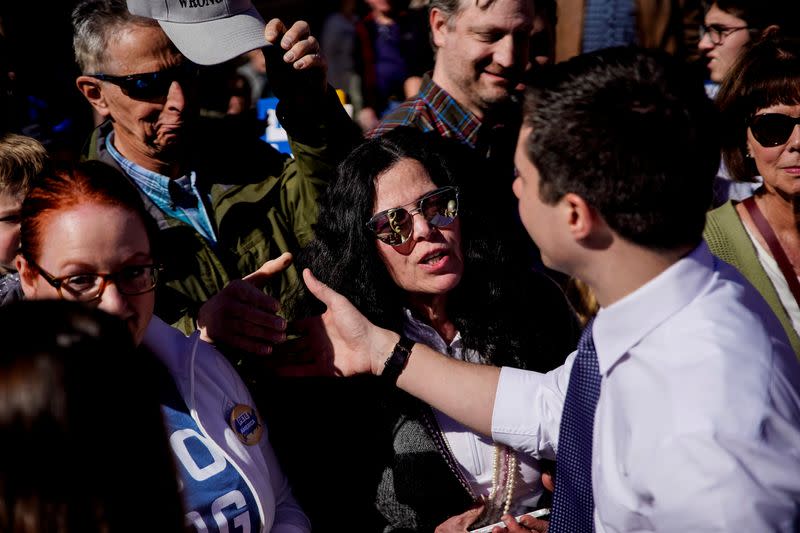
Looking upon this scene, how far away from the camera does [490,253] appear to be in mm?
2768

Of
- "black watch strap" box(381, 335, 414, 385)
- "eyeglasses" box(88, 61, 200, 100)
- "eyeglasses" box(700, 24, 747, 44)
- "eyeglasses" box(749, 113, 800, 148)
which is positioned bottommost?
"black watch strap" box(381, 335, 414, 385)

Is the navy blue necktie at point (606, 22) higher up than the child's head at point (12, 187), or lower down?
lower down

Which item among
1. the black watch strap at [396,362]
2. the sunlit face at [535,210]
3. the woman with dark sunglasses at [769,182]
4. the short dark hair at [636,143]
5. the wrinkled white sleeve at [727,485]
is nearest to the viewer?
the wrinkled white sleeve at [727,485]

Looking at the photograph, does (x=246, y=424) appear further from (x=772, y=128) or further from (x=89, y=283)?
(x=772, y=128)

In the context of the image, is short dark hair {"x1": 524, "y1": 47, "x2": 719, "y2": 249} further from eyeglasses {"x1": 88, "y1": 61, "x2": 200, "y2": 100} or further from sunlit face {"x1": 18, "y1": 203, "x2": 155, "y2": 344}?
eyeglasses {"x1": 88, "y1": 61, "x2": 200, "y2": 100}

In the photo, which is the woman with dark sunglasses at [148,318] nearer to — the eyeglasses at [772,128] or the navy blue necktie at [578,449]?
the navy blue necktie at [578,449]

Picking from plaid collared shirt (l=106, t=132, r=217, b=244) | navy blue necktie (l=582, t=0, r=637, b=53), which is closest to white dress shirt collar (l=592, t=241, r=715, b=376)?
plaid collared shirt (l=106, t=132, r=217, b=244)

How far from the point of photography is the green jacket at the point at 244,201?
274 cm

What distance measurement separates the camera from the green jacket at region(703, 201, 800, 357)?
266cm

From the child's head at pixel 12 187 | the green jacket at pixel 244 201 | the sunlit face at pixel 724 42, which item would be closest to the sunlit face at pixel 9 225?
the child's head at pixel 12 187

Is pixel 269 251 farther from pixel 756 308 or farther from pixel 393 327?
pixel 756 308

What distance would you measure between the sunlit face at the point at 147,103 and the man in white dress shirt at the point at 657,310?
1594 mm

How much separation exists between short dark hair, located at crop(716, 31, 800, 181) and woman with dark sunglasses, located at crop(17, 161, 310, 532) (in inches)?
82.6

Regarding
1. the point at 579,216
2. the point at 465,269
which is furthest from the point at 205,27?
the point at 579,216
